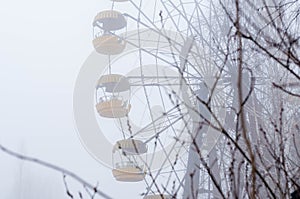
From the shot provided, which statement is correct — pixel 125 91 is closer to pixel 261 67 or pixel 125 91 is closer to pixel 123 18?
pixel 123 18

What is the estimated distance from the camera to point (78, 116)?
13.5m

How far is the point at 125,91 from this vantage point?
39.2 feet

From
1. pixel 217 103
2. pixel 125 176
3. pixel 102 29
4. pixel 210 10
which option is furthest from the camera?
pixel 102 29

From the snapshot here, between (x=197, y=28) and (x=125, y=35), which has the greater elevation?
(x=125, y=35)

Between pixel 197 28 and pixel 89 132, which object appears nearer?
pixel 197 28

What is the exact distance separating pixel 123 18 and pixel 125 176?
3.67 meters

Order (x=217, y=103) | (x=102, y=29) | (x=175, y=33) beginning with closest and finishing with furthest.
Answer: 1. (x=217, y=103)
2. (x=175, y=33)
3. (x=102, y=29)

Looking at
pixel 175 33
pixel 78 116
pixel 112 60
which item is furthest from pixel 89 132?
pixel 175 33

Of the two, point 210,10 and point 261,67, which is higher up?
point 210,10

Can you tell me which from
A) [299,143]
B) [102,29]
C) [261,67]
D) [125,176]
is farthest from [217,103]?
[102,29]

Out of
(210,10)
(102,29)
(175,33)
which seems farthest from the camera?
(102,29)

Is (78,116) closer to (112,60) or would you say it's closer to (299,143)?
(112,60)

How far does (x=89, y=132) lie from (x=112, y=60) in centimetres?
173

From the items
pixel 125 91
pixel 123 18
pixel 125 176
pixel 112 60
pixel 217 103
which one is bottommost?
pixel 125 176
